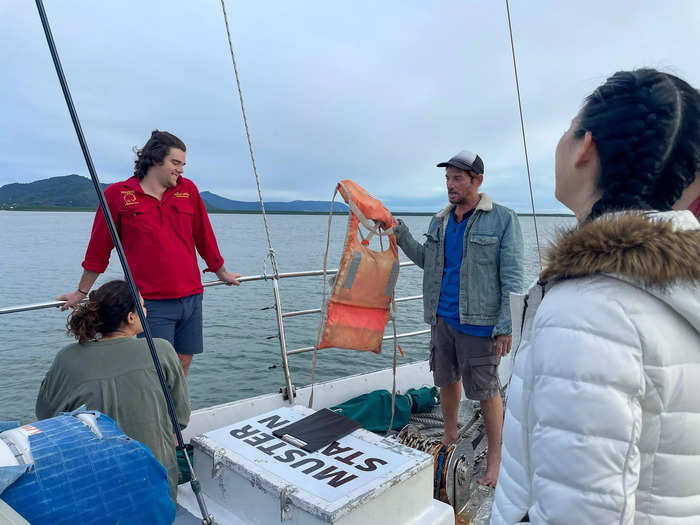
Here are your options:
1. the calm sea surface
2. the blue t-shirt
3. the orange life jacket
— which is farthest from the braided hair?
the calm sea surface

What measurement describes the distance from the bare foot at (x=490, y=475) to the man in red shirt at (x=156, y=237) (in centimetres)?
157

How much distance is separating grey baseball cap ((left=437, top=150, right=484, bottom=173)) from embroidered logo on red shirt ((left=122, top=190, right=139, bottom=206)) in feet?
4.69

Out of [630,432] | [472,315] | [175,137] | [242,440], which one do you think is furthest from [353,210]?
[630,432]

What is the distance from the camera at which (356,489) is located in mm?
1429

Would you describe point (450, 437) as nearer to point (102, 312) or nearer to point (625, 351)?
point (102, 312)

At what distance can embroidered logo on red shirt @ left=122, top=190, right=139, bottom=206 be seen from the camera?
7.30 ft

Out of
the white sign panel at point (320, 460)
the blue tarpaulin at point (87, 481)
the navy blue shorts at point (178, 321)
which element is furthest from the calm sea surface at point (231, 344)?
the blue tarpaulin at point (87, 481)

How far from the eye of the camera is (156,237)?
7.43 ft

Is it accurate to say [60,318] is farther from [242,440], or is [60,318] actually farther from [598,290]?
[598,290]

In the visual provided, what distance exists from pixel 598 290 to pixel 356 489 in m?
1.06

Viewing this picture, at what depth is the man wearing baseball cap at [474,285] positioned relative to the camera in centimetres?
223

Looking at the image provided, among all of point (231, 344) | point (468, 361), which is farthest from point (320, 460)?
point (231, 344)

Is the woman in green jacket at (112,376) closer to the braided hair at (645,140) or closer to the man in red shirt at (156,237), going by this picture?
the man in red shirt at (156,237)

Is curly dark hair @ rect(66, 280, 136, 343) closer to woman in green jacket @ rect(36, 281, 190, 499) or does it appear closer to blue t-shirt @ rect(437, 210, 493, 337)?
woman in green jacket @ rect(36, 281, 190, 499)
